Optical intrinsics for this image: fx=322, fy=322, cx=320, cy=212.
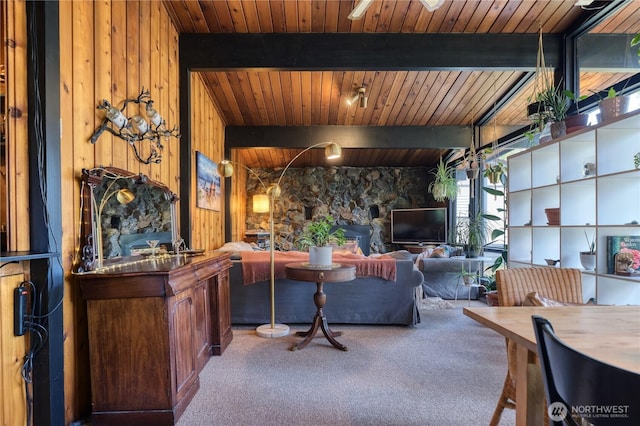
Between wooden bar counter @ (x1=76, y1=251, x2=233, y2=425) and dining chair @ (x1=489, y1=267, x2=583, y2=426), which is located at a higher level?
dining chair @ (x1=489, y1=267, x2=583, y2=426)

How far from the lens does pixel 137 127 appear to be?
2.37m

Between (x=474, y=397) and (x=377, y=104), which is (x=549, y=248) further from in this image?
(x=377, y=104)

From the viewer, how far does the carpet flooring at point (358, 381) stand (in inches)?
72.9

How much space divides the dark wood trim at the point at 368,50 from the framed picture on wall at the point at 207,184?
1.18m

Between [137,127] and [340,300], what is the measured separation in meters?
2.47

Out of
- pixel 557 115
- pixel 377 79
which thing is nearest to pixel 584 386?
pixel 557 115

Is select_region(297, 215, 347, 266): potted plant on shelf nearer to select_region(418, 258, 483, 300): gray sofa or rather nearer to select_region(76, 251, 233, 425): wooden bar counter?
select_region(76, 251, 233, 425): wooden bar counter

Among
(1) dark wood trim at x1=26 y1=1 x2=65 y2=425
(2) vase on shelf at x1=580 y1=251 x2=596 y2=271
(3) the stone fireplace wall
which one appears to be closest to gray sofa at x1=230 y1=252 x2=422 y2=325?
(2) vase on shelf at x1=580 y1=251 x2=596 y2=271

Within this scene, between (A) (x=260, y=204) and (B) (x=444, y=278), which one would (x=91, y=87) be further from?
(A) (x=260, y=204)

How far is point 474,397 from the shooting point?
204 centimetres

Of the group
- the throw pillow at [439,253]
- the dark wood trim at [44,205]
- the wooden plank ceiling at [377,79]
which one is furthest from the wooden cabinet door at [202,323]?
the throw pillow at [439,253]

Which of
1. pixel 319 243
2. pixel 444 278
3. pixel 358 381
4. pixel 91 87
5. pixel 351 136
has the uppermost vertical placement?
pixel 351 136

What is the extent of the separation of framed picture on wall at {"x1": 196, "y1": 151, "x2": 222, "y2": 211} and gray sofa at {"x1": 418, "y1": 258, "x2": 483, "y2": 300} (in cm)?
307

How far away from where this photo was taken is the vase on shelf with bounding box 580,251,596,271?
2473 mm
